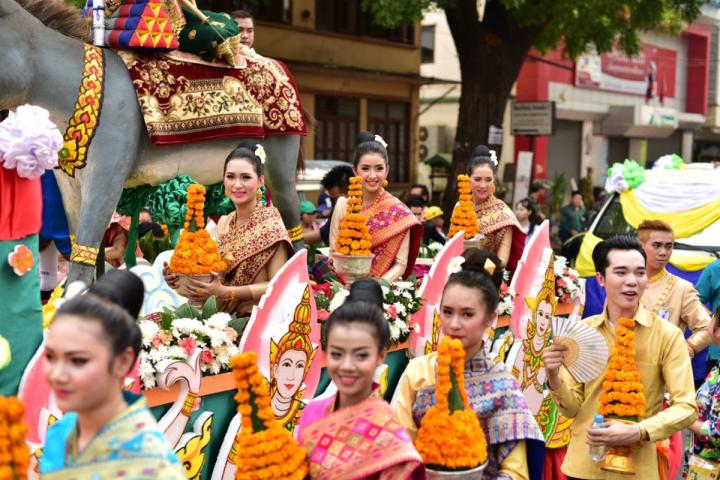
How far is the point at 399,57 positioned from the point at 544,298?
13.9 meters

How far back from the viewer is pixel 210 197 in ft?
19.6

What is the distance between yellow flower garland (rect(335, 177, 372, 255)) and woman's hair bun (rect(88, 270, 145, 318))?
2114 millimetres

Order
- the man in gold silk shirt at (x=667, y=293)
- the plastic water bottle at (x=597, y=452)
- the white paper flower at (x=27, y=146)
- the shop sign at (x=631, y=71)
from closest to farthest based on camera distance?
1. the white paper flower at (x=27, y=146)
2. the plastic water bottle at (x=597, y=452)
3. the man in gold silk shirt at (x=667, y=293)
4. the shop sign at (x=631, y=71)

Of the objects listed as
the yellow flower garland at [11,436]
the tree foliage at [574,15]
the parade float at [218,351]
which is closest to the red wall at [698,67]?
the tree foliage at [574,15]

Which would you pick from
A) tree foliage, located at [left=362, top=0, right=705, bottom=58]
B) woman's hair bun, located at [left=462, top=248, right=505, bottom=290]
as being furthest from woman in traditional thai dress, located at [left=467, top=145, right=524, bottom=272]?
tree foliage, located at [left=362, top=0, right=705, bottom=58]

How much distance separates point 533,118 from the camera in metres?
17.3

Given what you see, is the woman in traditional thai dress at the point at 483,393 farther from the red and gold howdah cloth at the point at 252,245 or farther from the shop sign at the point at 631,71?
the shop sign at the point at 631,71

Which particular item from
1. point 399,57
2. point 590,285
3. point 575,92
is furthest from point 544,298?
point 575,92

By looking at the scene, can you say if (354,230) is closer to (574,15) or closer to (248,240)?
(248,240)

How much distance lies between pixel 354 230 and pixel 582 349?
1.54m

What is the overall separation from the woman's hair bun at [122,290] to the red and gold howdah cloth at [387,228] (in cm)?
258

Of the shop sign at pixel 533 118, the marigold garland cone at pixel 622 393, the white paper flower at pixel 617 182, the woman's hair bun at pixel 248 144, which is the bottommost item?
the marigold garland cone at pixel 622 393

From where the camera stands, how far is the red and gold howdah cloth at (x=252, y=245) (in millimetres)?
4266

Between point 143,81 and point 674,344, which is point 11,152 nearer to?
point 143,81
